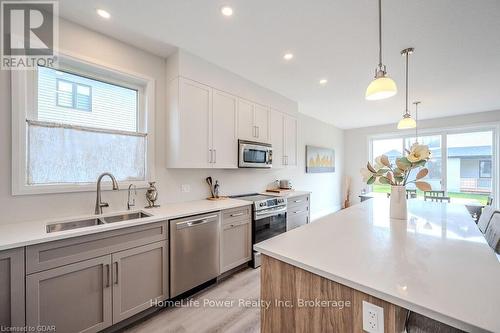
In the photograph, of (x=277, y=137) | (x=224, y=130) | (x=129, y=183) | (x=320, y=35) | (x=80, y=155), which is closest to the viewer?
(x=80, y=155)

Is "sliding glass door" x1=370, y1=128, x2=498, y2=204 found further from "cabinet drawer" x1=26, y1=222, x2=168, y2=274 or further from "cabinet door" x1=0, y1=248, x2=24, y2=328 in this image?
"cabinet door" x1=0, y1=248, x2=24, y2=328

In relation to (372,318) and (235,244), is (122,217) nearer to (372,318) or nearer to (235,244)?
(235,244)

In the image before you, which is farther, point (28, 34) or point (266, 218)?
point (266, 218)

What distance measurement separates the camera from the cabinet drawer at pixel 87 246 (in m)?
1.32

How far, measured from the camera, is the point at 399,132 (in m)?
5.73

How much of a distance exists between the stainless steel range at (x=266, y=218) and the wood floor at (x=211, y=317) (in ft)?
2.16

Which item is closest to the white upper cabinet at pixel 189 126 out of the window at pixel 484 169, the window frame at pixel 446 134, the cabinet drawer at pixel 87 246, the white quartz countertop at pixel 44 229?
the white quartz countertop at pixel 44 229

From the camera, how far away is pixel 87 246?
1.50m

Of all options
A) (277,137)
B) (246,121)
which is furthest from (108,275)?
(277,137)

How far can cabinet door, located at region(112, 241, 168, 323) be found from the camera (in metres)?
1.63

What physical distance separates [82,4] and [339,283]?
2.75 metres

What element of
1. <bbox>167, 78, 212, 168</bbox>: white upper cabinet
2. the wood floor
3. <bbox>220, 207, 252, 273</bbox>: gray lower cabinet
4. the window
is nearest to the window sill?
<bbox>167, 78, 212, 168</bbox>: white upper cabinet

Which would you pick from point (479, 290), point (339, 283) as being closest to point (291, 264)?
point (339, 283)

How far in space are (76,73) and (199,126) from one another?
4.23ft
